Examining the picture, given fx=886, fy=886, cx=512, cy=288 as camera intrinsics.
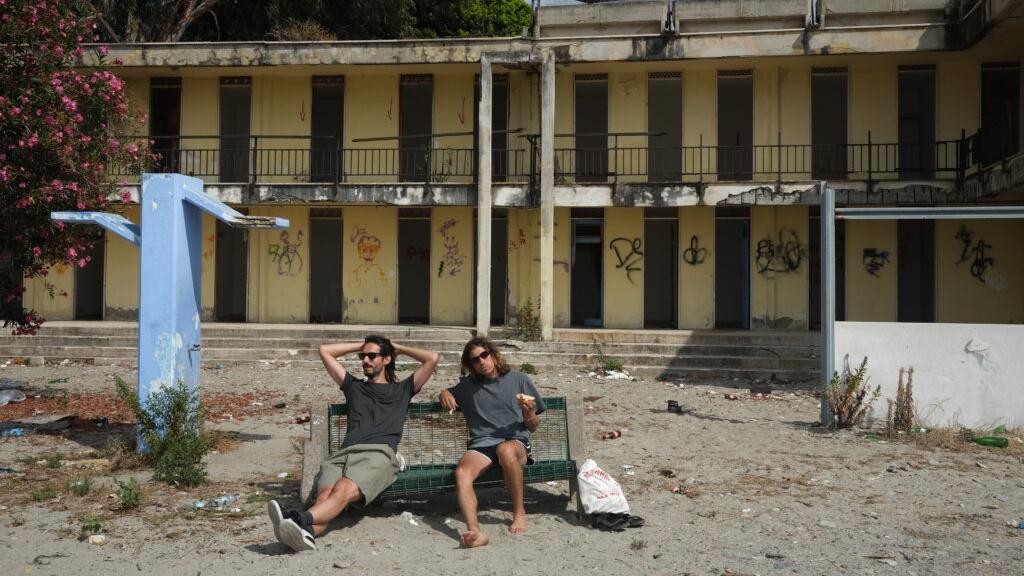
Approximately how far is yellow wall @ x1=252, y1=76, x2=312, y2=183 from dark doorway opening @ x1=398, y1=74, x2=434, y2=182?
6.41 feet

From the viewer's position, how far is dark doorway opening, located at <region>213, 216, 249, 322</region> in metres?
18.5

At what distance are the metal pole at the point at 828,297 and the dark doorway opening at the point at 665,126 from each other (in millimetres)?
8505

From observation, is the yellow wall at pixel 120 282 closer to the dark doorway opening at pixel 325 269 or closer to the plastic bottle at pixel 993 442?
the dark doorway opening at pixel 325 269

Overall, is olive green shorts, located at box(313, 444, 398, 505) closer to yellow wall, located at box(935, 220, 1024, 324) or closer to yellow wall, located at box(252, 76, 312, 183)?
yellow wall, located at box(252, 76, 312, 183)

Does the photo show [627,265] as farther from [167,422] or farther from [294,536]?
[294,536]

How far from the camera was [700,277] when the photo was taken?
17.3 m

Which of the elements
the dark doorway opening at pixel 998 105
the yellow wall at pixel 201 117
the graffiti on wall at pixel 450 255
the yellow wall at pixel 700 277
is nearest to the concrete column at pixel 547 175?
the graffiti on wall at pixel 450 255

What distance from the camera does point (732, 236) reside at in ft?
57.1

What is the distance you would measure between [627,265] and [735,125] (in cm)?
347

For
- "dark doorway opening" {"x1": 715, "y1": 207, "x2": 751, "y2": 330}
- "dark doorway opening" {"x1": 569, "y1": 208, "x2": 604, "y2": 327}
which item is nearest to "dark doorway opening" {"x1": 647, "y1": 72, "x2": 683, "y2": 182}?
"dark doorway opening" {"x1": 715, "y1": 207, "x2": 751, "y2": 330}

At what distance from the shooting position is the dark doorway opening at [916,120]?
16688 mm

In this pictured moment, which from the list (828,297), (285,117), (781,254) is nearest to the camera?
(828,297)

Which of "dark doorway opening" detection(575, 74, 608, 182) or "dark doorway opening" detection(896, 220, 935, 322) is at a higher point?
"dark doorway opening" detection(575, 74, 608, 182)

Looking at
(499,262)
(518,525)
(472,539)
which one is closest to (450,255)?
(499,262)
